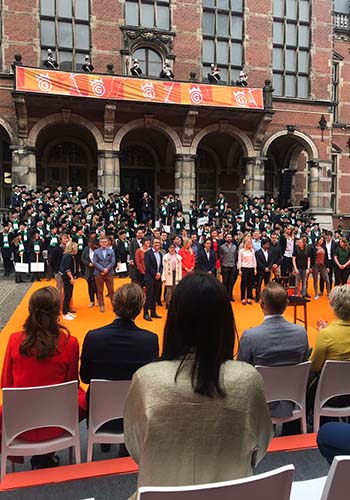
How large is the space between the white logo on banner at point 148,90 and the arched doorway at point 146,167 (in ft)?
16.7

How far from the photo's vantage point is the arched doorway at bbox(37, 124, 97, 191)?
856 inches

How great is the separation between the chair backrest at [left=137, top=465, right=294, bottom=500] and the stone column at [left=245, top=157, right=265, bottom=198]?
1949cm

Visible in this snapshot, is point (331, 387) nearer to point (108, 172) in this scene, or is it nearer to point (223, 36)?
point (108, 172)

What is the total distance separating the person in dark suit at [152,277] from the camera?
8.99 m

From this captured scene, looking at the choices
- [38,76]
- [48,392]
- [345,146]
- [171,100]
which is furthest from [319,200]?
[48,392]

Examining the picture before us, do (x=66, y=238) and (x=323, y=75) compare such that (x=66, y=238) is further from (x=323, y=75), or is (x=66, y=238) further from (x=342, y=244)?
(x=323, y=75)

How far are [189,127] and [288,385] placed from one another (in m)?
17.4

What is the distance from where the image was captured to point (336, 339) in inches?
131

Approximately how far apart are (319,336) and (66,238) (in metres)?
6.53

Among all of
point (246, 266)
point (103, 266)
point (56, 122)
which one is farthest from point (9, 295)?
point (56, 122)

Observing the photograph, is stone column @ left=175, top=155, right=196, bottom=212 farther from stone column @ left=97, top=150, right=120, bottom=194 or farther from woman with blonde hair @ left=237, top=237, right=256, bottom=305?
woman with blonde hair @ left=237, top=237, right=256, bottom=305

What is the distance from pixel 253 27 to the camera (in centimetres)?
2106

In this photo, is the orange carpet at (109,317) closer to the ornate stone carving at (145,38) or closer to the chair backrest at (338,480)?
the chair backrest at (338,480)

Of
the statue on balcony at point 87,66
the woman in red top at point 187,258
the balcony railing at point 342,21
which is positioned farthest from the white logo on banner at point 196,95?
the balcony railing at point 342,21
